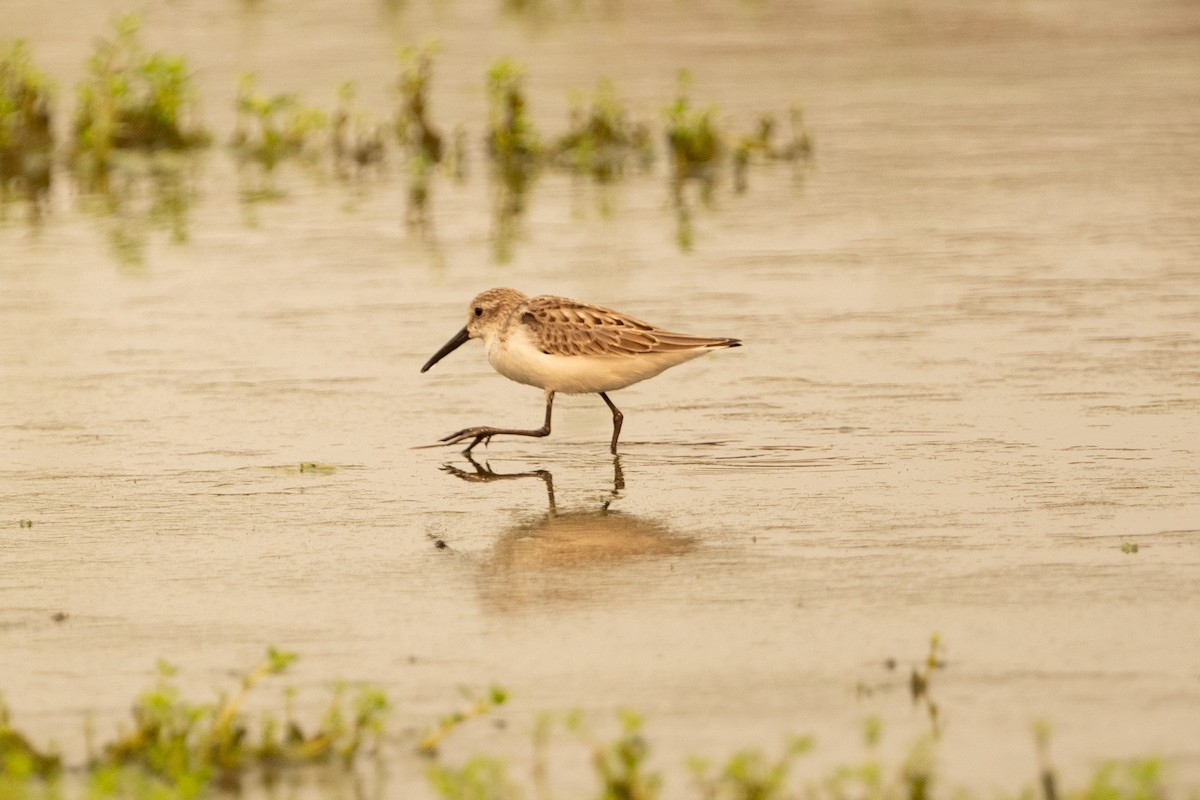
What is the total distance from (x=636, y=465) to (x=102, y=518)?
2.36 meters

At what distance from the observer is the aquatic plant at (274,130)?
18.8 meters

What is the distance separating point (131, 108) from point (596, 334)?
35.8ft

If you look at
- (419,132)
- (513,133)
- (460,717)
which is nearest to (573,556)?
(460,717)

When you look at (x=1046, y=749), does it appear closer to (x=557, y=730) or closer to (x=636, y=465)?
(x=557, y=730)

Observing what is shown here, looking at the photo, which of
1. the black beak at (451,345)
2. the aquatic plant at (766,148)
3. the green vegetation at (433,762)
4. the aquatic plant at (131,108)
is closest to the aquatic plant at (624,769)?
the green vegetation at (433,762)

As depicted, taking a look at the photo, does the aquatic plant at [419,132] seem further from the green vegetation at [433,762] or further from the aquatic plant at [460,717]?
the green vegetation at [433,762]

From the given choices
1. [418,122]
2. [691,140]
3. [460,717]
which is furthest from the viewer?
[418,122]

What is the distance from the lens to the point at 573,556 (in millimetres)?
7918

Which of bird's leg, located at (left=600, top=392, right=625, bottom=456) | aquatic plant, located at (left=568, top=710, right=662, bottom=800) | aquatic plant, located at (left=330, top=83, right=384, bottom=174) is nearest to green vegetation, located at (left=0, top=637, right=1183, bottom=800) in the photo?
aquatic plant, located at (left=568, top=710, right=662, bottom=800)

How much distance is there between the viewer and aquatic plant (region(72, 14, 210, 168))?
720 inches

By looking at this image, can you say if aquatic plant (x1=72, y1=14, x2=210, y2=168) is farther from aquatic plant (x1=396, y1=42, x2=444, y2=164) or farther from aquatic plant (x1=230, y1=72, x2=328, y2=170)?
aquatic plant (x1=396, y1=42, x2=444, y2=164)

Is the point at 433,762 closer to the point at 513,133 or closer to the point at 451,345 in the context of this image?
the point at 451,345

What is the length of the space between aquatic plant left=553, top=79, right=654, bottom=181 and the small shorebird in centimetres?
854

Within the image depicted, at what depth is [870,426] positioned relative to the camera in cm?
993
